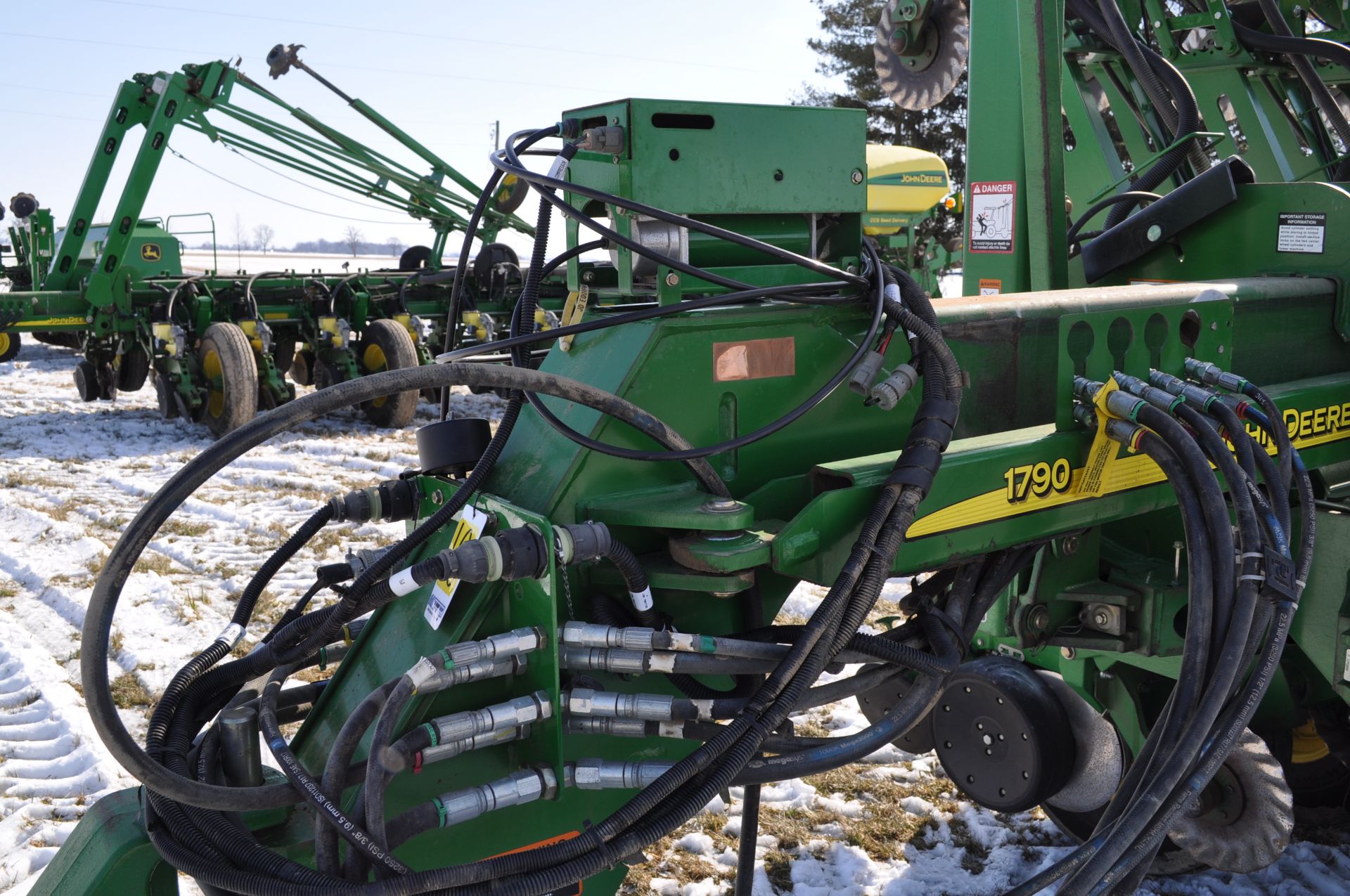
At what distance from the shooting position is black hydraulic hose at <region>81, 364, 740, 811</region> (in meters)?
1.41

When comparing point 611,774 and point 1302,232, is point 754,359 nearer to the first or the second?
point 611,774

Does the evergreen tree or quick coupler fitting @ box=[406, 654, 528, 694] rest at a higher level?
the evergreen tree

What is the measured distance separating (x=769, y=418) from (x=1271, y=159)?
2.92 m

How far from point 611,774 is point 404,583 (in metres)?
0.42

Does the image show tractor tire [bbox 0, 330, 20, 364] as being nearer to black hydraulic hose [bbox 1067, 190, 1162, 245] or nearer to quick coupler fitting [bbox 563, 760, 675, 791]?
black hydraulic hose [bbox 1067, 190, 1162, 245]

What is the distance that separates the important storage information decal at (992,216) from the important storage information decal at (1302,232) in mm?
718

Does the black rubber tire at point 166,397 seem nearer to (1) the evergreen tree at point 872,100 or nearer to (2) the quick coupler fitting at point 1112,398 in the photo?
(2) the quick coupler fitting at point 1112,398

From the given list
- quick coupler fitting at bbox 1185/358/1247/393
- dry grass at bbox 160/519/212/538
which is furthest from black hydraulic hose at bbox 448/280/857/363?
dry grass at bbox 160/519/212/538

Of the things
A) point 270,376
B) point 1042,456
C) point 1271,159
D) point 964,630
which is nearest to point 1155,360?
point 1042,456

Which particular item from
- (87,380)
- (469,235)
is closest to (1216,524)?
(469,235)

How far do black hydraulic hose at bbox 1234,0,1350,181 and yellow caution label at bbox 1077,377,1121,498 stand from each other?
230 centimetres

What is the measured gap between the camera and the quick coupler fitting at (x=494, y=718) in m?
1.58

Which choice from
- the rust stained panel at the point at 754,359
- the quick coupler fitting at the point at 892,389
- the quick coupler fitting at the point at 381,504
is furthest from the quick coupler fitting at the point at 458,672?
the quick coupler fitting at the point at 892,389

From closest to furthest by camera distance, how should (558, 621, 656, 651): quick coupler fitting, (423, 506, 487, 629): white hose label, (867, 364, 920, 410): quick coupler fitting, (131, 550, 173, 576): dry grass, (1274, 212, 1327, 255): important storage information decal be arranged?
(558, 621, 656, 651): quick coupler fitting → (423, 506, 487, 629): white hose label → (867, 364, 920, 410): quick coupler fitting → (1274, 212, 1327, 255): important storage information decal → (131, 550, 173, 576): dry grass
